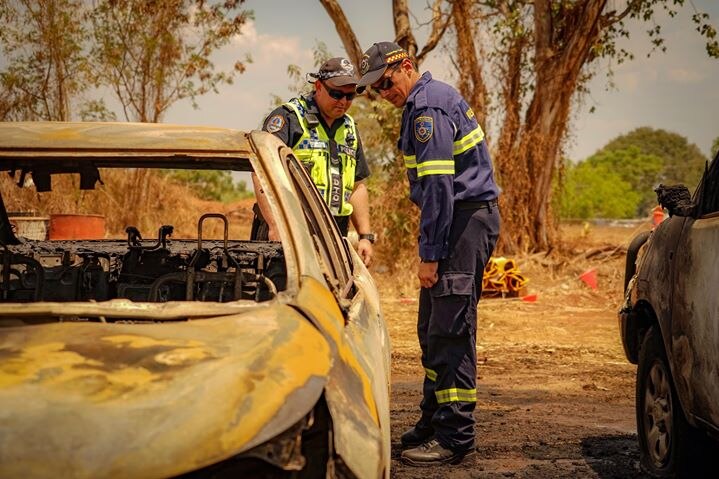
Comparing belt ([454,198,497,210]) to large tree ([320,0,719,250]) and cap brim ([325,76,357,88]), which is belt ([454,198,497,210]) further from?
large tree ([320,0,719,250])

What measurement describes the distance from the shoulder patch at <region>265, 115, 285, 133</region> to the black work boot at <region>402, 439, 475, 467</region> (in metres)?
1.95

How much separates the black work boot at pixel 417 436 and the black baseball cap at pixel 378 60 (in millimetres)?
1883

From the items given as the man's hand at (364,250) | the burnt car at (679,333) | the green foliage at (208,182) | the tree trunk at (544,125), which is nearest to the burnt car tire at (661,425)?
the burnt car at (679,333)

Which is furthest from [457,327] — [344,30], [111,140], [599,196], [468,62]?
[599,196]

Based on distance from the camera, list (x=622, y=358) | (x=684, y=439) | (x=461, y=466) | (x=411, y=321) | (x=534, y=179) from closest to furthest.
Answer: (x=684, y=439) < (x=461, y=466) < (x=622, y=358) < (x=411, y=321) < (x=534, y=179)

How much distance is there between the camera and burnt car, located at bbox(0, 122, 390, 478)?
2199mm

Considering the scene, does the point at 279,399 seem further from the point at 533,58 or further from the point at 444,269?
the point at 533,58

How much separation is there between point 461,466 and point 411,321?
6.60 m

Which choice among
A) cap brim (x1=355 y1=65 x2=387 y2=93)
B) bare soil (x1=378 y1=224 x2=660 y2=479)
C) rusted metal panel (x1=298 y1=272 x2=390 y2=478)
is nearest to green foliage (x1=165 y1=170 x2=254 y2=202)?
bare soil (x1=378 y1=224 x2=660 y2=479)

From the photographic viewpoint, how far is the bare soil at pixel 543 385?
4.99m

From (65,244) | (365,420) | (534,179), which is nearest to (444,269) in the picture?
(65,244)

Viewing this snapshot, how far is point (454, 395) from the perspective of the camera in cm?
486

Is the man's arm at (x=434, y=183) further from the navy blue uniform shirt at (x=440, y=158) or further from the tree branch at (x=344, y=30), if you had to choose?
the tree branch at (x=344, y=30)

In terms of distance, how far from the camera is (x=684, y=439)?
13.8 feet
